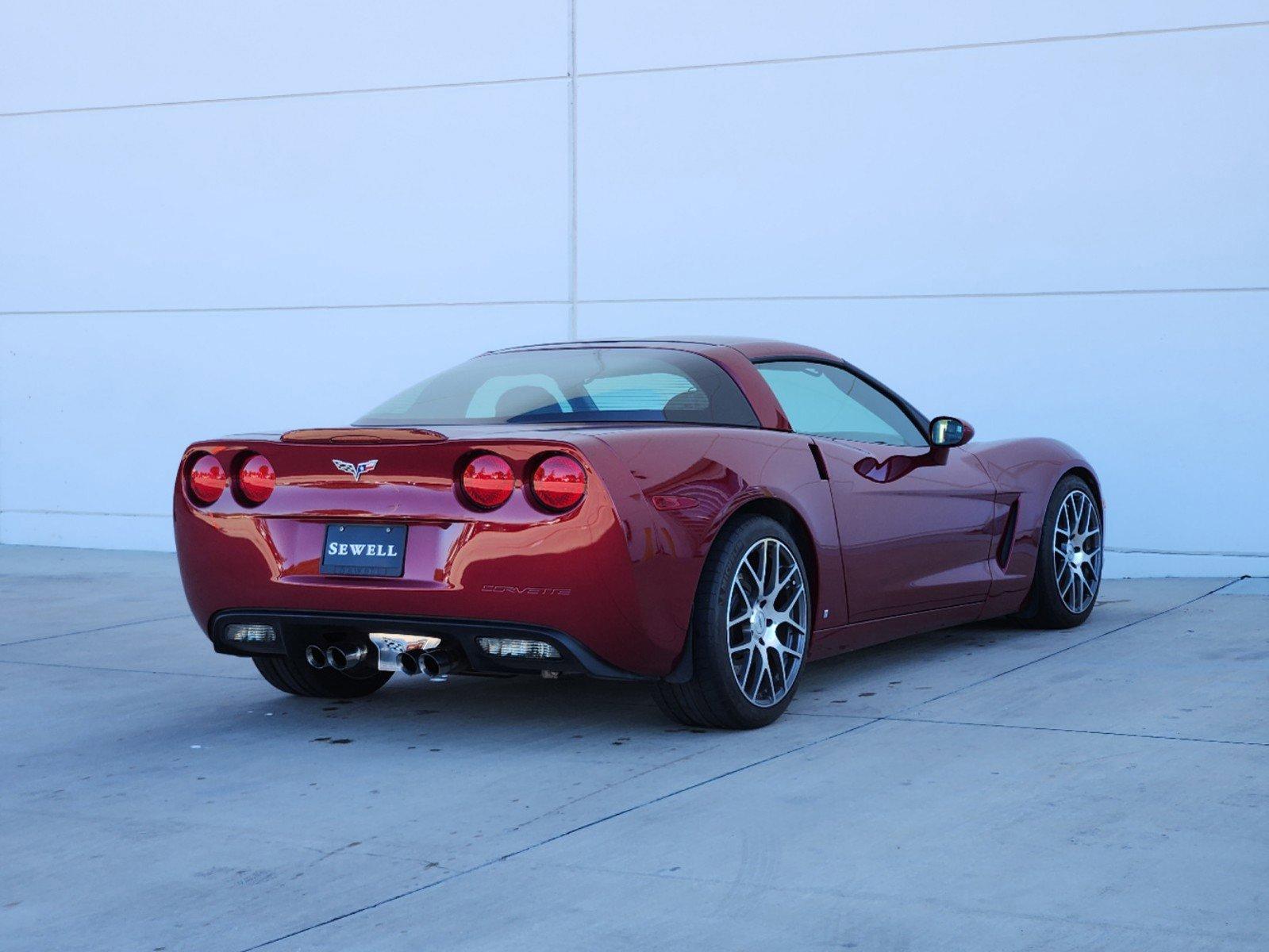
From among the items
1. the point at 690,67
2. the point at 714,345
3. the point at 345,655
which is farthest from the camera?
the point at 690,67

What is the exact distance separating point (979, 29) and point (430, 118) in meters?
3.86

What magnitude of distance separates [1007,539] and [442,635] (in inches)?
117

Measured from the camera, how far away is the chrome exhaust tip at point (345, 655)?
507cm

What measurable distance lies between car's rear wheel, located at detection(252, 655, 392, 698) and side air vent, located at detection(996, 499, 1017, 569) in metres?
2.64

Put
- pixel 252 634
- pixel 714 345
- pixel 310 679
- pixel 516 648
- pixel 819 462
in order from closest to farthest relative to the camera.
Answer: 1. pixel 516 648
2. pixel 252 634
3. pixel 819 462
4. pixel 714 345
5. pixel 310 679

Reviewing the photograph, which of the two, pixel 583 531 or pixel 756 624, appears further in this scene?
pixel 756 624

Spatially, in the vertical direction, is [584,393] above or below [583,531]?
above

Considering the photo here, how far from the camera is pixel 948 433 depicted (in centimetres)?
634

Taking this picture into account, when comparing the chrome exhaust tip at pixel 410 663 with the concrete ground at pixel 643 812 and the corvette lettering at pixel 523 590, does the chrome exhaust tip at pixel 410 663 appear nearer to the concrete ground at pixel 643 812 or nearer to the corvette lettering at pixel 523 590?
the concrete ground at pixel 643 812

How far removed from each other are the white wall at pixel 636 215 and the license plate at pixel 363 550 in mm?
5816

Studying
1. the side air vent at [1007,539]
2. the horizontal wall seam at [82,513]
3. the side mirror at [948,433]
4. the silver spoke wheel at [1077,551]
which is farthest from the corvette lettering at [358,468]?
the horizontal wall seam at [82,513]

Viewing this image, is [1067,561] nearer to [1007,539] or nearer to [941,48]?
[1007,539]

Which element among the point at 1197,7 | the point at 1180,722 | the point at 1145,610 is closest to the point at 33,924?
the point at 1180,722

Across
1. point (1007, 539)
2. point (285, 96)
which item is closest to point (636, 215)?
point (285, 96)
